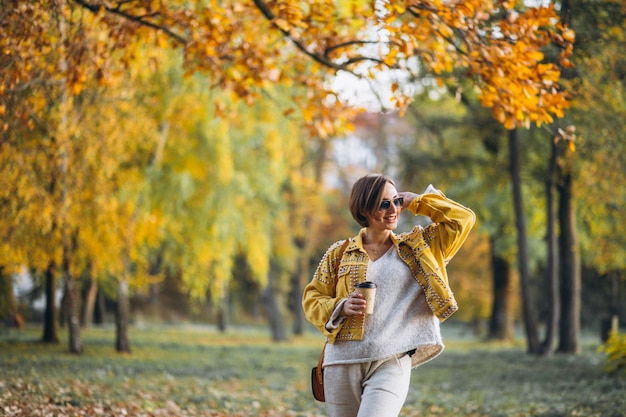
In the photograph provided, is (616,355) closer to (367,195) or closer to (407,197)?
(407,197)

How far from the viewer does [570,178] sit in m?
17.0

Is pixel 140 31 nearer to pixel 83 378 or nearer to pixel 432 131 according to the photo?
pixel 83 378

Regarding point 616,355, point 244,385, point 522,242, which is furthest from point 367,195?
point 522,242

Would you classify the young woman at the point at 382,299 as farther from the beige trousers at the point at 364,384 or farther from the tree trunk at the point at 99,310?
the tree trunk at the point at 99,310

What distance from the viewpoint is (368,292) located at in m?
3.80

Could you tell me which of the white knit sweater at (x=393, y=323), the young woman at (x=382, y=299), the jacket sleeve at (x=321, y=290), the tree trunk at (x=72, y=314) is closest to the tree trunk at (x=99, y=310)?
the tree trunk at (x=72, y=314)

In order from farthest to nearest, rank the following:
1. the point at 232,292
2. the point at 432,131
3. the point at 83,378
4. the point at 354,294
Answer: the point at 232,292
the point at 432,131
the point at 83,378
the point at 354,294

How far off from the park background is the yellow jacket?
2.94 meters

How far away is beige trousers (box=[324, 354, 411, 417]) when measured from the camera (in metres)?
3.80

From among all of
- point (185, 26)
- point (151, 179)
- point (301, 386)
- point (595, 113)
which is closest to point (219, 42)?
point (185, 26)

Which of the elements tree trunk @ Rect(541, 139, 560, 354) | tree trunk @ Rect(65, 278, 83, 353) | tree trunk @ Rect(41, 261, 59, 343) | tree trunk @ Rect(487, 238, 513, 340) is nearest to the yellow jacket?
tree trunk @ Rect(65, 278, 83, 353)

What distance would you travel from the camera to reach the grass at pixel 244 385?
8414 mm

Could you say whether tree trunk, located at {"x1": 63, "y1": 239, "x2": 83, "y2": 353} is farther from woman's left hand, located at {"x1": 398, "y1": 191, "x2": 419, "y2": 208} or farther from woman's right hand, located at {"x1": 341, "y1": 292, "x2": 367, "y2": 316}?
woman's right hand, located at {"x1": 341, "y1": 292, "x2": 367, "y2": 316}

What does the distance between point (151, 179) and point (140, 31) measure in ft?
27.7
